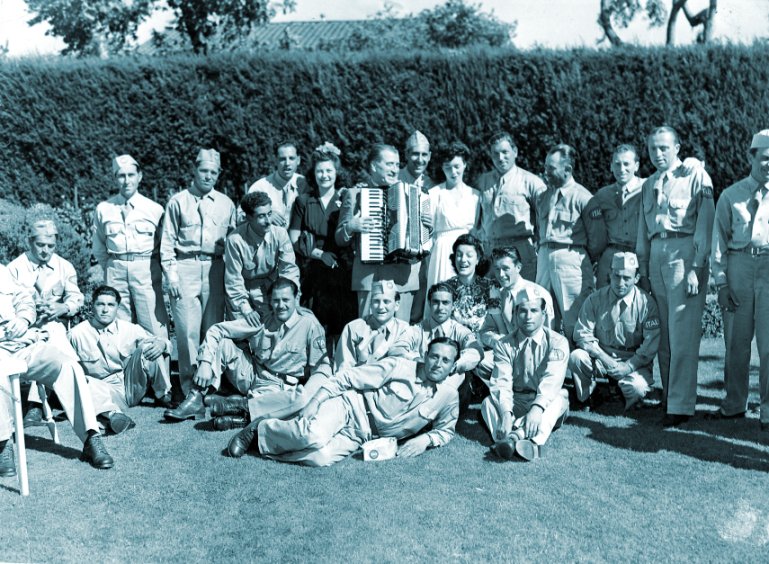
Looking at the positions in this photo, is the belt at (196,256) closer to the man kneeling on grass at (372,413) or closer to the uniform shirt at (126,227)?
the uniform shirt at (126,227)

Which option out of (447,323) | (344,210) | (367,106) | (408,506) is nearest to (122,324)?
(344,210)

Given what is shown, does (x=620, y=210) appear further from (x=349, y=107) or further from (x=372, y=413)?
(x=349, y=107)

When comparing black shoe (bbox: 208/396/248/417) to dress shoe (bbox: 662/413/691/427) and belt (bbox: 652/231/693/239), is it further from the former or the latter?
belt (bbox: 652/231/693/239)

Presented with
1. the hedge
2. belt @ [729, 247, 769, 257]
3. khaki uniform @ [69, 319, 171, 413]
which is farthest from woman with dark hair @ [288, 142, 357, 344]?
the hedge

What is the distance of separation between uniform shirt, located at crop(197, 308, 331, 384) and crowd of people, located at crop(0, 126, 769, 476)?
0.04 ft

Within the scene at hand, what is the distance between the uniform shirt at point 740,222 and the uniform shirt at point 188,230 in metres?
3.80

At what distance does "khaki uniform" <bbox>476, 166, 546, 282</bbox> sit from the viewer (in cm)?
694

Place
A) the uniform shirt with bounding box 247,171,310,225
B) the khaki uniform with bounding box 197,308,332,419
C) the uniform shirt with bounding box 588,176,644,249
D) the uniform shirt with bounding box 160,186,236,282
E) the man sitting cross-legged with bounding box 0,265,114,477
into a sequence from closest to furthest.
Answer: the man sitting cross-legged with bounding box 0,265,114,477, the khaki uniform with bounding box 197,308,332,419, the uniform shirt with bounding box 588,176,644,249, the uniform shirt with bounding box 160,186,236,282, the uniform shirt with bounding box 247,171,310,225

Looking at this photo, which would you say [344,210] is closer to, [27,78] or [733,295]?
[733,295]

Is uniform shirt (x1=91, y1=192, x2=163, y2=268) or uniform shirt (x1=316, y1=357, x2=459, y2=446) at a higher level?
uniform shirt (x1=91, y1=192, x2=163, y2=268)

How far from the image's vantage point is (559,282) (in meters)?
6.67

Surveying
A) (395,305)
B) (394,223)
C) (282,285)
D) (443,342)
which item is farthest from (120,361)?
(443,342)

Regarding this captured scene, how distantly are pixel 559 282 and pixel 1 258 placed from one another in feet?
18.8

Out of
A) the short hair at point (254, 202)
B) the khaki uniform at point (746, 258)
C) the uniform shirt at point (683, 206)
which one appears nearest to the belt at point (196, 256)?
the short hair at point (254, 202)
